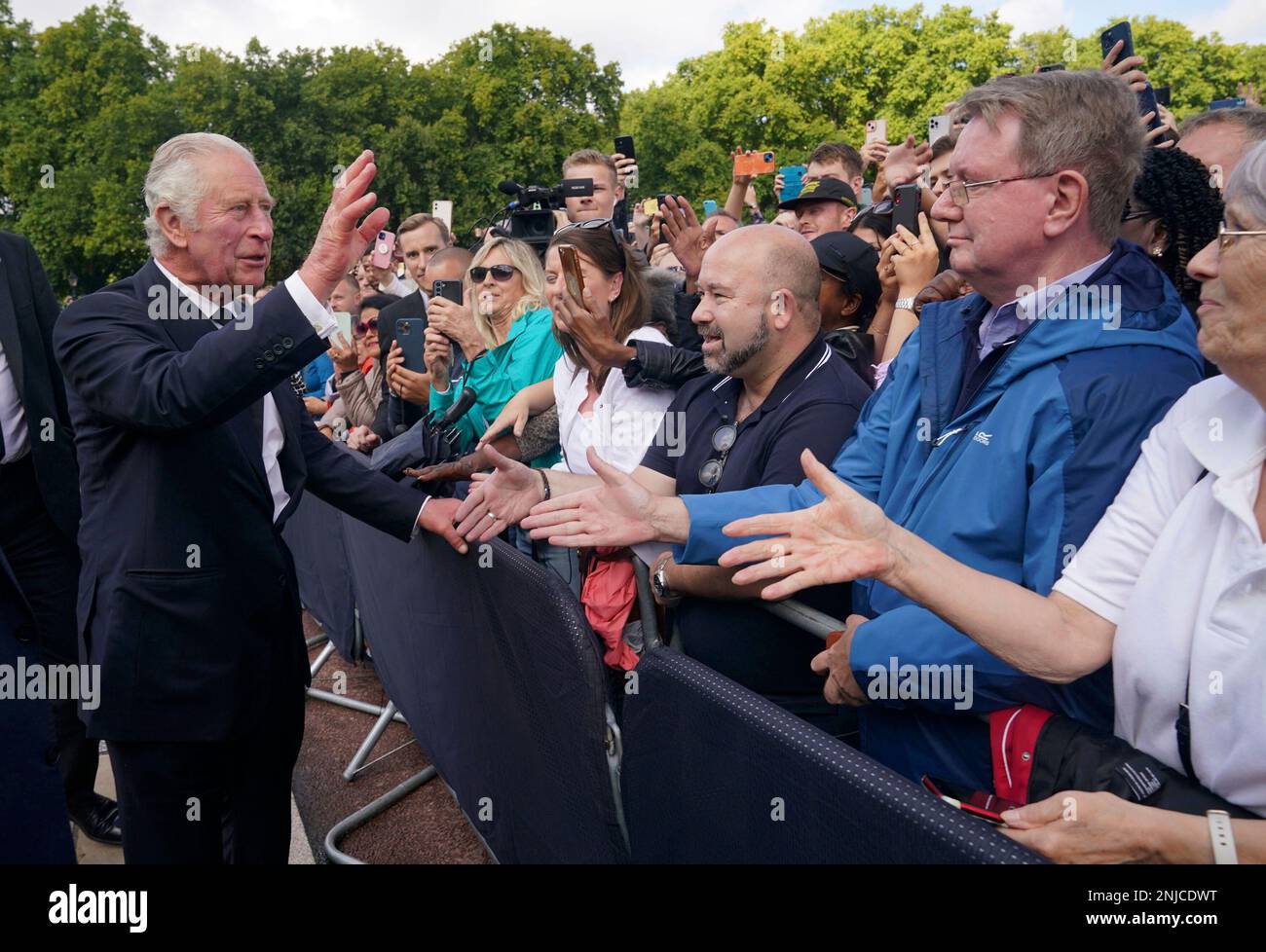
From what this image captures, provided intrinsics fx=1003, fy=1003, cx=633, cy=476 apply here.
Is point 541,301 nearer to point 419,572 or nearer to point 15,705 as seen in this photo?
point 419,572

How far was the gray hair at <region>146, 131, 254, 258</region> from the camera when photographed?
276 cm

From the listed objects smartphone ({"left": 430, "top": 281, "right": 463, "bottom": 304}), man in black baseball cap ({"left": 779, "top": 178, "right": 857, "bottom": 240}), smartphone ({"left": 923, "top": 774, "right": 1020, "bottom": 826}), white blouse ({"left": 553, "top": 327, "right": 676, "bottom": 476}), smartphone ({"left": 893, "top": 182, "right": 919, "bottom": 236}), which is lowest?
smartphone ({"left": 923, "top": 774, "right": 1020, "bottom": 826})

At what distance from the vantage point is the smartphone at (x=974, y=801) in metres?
1.50

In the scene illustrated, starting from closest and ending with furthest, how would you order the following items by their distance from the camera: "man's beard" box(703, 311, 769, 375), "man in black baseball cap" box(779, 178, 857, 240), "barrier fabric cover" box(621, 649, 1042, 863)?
"barrier fabric cover" box(621, 649, 1042, 863) < "man's beard" box(703, 311, 769, 375) < "man in black baseball cap" box(779, 178, 857, 240)

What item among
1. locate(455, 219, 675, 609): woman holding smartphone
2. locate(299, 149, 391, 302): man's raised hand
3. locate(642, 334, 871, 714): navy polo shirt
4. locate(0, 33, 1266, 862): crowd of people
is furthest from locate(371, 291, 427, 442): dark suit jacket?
locate(299, 149, 391, 302): man's raised hand

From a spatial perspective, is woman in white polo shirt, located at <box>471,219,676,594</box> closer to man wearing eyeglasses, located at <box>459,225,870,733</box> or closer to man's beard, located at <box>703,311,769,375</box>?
man wearing eyeglasses, located at <box>459,225,870,733</box>

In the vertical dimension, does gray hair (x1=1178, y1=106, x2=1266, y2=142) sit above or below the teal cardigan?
above

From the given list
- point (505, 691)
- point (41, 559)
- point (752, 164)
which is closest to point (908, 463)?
point (505, 691)

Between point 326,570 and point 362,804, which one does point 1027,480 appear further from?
point 326,570

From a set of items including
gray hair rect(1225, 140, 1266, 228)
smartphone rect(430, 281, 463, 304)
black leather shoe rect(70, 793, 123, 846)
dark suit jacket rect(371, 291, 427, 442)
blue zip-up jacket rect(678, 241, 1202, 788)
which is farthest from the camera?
dark suit jacket rect(371, 291, 427, 442)

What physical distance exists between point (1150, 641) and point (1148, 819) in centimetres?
34

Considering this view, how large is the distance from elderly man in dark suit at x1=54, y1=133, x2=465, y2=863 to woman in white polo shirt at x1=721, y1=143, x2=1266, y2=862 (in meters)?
1.44

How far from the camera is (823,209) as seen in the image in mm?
5715
